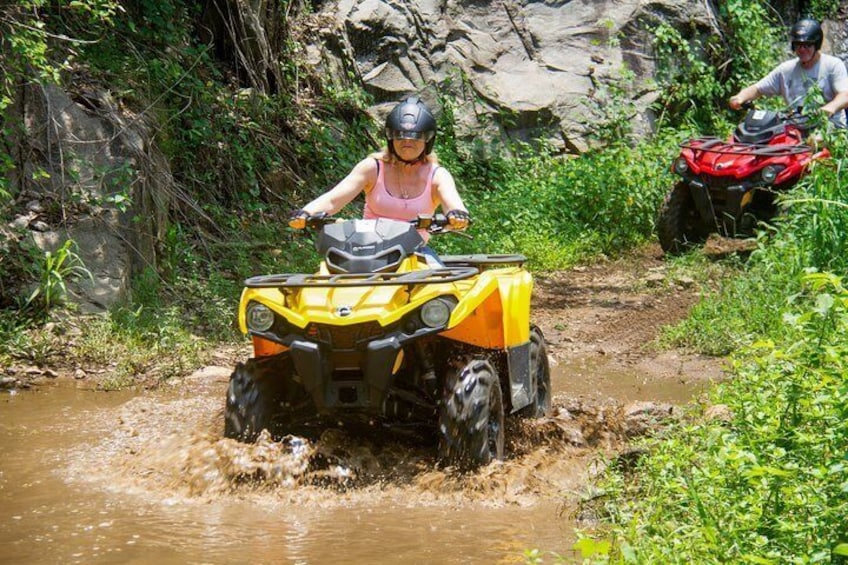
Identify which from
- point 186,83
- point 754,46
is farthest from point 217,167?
point 754,46

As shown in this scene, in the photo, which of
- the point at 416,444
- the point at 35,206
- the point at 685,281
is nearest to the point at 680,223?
the point at 685,281

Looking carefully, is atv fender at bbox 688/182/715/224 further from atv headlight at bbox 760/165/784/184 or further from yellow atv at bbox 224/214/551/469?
yellow atv at bbox 224/214/551/469

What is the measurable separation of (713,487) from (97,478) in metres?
2.83

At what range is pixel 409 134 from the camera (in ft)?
21.2

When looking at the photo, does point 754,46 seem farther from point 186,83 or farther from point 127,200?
point 127,200

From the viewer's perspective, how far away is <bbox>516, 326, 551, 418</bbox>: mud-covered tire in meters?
6.43

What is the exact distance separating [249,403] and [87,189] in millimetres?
3557

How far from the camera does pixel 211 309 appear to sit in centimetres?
880

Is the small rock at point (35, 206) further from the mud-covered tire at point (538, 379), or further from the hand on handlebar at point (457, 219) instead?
the mud-covered tire at point (538, 379)

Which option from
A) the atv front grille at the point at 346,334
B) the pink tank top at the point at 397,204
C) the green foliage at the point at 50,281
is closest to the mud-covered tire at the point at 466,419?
the atv front grille at the point at 346,334

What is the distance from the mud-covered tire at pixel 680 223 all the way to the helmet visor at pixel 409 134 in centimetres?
513

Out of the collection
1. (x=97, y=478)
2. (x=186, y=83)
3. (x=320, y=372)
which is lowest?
(x=97, y=478)

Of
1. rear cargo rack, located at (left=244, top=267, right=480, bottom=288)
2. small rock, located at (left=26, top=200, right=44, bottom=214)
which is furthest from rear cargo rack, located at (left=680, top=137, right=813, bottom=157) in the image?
small rock, located at (left=26, top=200, right=44, bottom=214)

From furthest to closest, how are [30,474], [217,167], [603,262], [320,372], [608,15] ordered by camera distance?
1. [608,15]
2. [603,262]
3. [217,167]
4. [30,474]
5. [320,372]
